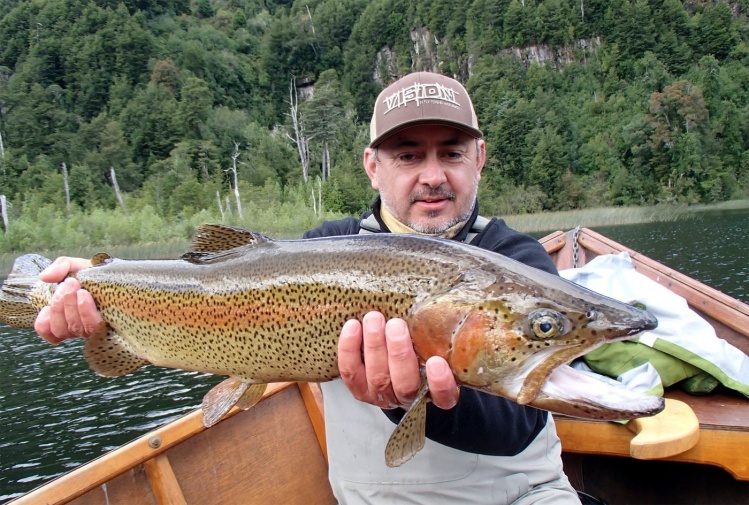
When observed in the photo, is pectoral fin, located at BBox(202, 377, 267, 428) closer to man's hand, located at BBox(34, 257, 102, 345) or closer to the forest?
man's hand, located at BBox(34, 257, 102, 345)

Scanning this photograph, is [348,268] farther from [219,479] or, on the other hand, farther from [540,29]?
[540,29]

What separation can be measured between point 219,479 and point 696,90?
94.6 m

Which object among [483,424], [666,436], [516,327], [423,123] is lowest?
[666,436]

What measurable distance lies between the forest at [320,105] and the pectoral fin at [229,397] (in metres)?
43.1

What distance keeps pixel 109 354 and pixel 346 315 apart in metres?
1.82

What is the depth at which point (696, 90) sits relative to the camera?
7981 cm

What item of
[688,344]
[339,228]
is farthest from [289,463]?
[688,344]

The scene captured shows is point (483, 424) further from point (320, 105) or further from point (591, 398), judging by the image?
point (320, 105)

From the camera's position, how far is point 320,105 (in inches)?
3627

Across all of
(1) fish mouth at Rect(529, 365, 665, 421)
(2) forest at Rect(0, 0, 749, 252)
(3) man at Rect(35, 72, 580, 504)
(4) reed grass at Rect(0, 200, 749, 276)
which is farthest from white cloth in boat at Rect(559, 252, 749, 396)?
(2) forest at Rect(0, 0, 749, 252)

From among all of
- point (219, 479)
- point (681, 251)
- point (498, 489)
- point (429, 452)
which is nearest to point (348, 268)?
point (429, 452)

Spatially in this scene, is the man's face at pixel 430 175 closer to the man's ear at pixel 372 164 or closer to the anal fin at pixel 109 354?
the man's ear at pixel 372 164

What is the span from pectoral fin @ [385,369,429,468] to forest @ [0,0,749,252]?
44190mm

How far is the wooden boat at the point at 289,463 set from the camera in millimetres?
3404
